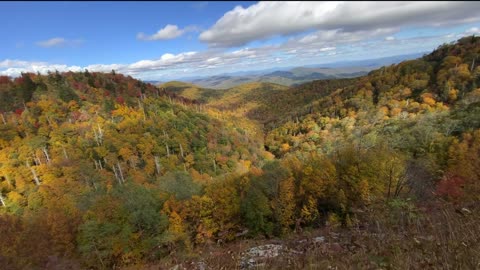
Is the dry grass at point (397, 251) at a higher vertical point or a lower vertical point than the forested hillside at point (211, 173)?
higher

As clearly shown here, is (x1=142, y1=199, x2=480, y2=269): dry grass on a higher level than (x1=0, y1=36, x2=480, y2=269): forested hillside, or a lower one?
higher

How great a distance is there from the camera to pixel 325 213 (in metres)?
31.6

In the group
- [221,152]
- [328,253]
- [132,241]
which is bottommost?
[221,152]

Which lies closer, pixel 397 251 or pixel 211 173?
pixel 397 251

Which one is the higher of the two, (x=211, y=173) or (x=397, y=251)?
(x=397, y=251)

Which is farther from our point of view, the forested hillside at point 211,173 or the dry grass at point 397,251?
the forested hillside at point 211,173

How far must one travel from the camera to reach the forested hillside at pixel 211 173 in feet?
42.2

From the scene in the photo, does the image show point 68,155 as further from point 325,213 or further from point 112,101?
point 325,213

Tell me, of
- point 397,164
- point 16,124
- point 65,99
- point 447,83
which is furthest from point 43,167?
point 447,83

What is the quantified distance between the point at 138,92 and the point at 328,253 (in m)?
135

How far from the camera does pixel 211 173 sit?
75.9 meters

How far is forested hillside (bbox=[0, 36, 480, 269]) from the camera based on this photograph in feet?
42.2

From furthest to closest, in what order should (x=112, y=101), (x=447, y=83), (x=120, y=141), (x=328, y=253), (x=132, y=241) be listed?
(x=112, y=101) < (x=447, y=83) < (x=120, y=141) < (x=132, y=241) < (x=328, y=253)

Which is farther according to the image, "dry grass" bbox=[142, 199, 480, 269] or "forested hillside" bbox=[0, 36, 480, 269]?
"forested hillside" bbox=[0, 36, 480, 269]
